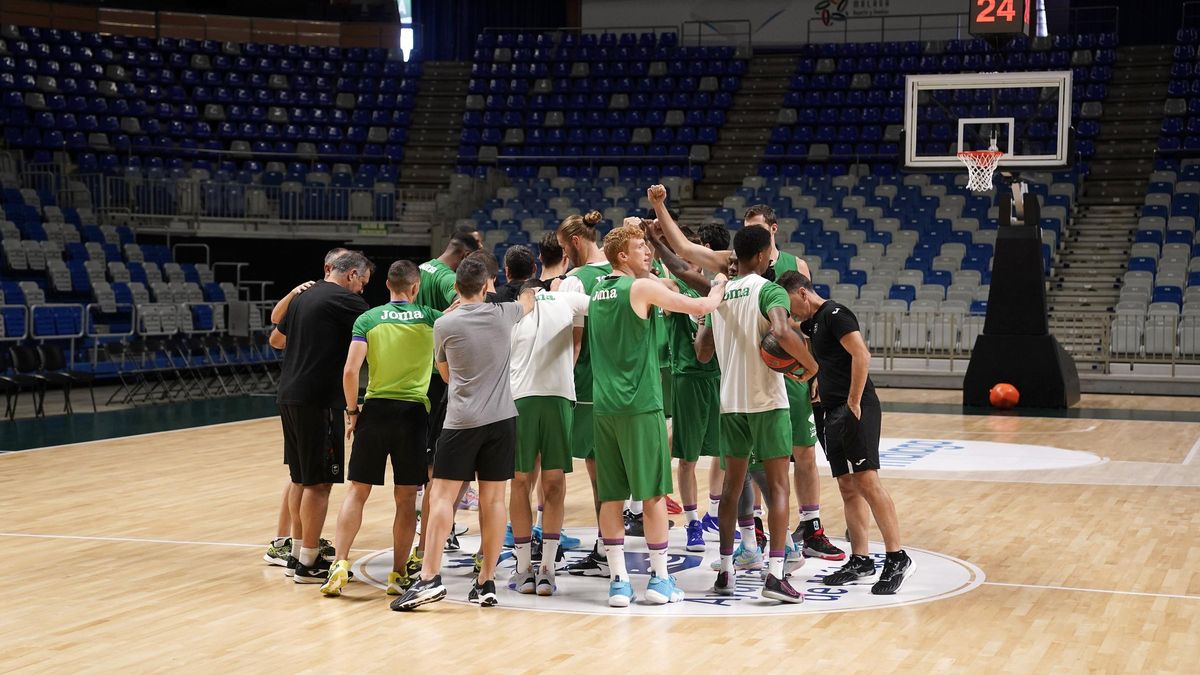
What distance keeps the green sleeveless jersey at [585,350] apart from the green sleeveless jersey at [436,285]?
2.41 feet

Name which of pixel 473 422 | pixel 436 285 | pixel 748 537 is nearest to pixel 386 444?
pixel 473 422

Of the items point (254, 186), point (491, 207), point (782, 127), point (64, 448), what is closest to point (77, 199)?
point (254, 186)

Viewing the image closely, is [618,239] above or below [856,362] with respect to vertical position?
above

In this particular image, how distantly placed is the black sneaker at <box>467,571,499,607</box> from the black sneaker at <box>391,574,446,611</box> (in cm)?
16

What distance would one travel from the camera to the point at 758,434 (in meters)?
6.62

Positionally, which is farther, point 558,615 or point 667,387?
point 667,387

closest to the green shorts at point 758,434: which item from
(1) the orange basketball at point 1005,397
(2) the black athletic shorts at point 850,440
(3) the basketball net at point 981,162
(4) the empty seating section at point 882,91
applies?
(2) the black athletic shorts at point 850,440

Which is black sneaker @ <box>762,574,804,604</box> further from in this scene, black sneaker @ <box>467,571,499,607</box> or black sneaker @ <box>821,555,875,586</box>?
black sneaker @ <box>467,571,499,607</box>

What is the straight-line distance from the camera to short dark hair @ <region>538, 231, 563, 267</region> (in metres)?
7.00

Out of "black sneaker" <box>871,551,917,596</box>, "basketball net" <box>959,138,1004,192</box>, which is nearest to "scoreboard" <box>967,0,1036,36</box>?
"basketball net" <box>959,138,1004,192</box>

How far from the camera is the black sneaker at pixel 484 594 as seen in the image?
6.43 metres

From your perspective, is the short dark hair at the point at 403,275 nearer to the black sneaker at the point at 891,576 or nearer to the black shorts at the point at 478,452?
the black shorts at the point at 478,452

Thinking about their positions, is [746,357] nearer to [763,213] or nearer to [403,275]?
[763,213]

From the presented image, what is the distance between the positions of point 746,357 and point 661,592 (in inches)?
49.0
